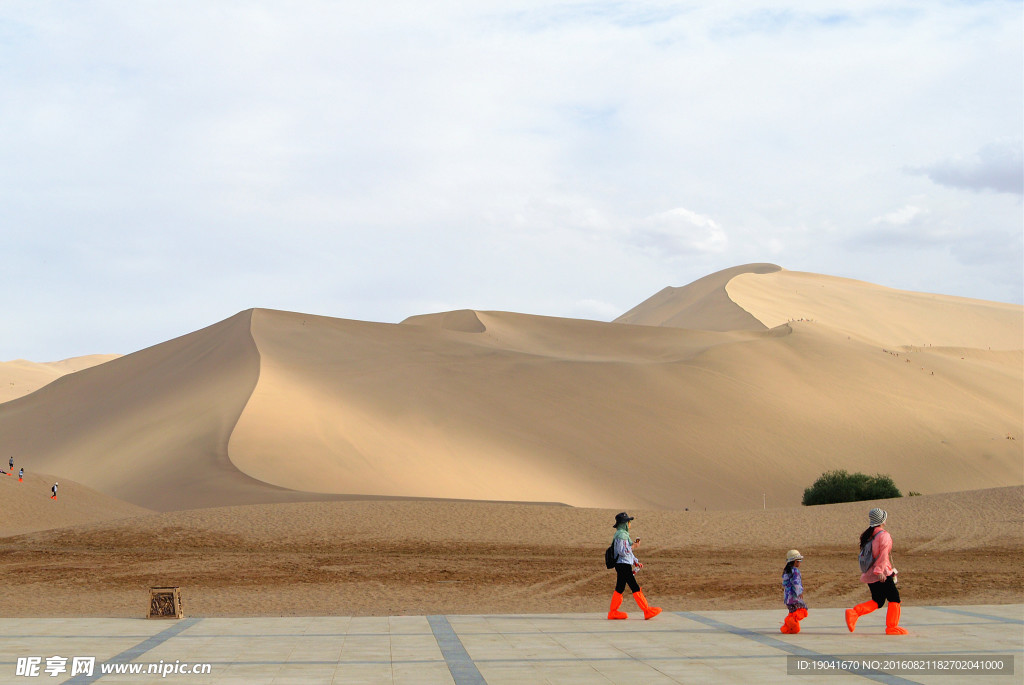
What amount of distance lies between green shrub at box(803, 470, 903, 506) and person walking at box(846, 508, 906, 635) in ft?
102

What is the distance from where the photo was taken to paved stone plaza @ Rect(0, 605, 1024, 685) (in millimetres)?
8906

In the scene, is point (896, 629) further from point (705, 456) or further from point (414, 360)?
point (414, 360)

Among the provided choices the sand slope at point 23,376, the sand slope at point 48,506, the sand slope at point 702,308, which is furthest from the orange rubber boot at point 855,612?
the sand slope at point 23,376

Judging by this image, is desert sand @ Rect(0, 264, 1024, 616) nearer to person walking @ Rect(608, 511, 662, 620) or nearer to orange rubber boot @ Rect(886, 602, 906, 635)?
person walking @ Rect(608, 511, 662, 620)

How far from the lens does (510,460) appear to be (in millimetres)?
48719

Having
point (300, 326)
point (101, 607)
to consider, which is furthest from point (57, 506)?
point (300, 326)

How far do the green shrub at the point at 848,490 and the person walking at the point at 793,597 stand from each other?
31065 mm

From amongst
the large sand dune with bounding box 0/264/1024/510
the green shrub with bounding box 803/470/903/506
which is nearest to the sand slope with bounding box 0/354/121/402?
the large sand dune with bounding box 0/264/1024/510

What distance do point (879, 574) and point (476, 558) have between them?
12850 millimetres

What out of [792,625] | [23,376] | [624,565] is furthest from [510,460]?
[23,376]

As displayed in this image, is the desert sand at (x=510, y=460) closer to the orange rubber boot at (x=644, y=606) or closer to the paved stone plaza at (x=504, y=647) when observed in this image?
the paved stone plaza at (x=504, y=647)

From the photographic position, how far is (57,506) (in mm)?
35000

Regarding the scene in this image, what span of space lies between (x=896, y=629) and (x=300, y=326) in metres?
58.3

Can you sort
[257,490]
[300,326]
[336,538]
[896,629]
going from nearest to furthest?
[896,629] < [336,538] < [257,490] < [300,326]
